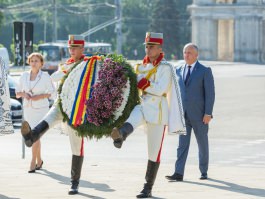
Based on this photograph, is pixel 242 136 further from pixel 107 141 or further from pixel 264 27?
pixel 264 27

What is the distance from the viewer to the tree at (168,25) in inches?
5335

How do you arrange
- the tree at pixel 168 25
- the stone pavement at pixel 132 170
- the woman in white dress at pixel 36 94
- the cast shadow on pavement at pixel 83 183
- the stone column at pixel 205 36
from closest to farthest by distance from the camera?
the stone pavement at pixel 132 170, the cast shadow on pavement at pixel 83 183, the woman in white dress at pixel 36 94, the stone column at pixel 205 36, the tree at pixel 168 25

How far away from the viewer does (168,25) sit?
444 ft

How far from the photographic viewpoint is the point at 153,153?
12.8 meters

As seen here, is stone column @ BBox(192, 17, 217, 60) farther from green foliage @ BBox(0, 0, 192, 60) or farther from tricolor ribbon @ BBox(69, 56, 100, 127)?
tricolor ribbon @ BBox(69, 56, 100, 127)

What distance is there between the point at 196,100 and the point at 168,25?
396 ft

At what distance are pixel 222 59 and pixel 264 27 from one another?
7.14 m

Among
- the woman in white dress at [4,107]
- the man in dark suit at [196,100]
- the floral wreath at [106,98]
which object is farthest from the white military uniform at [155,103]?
the man in dark suit at [196,100]

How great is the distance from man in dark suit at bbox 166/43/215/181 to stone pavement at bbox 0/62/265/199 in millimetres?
327

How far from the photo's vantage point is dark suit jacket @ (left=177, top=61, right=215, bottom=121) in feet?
48.5

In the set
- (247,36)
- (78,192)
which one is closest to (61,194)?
(78,192)

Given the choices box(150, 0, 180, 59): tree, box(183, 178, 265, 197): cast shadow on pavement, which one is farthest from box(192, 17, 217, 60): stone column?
box(183, 178, 265, 197): cast shadow on pavement

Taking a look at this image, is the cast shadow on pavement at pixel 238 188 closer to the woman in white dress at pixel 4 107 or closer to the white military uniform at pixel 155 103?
the white military uniform at pixel 155 103

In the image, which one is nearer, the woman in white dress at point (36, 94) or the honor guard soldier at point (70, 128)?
the honor guard soldier at point (70, 128)
